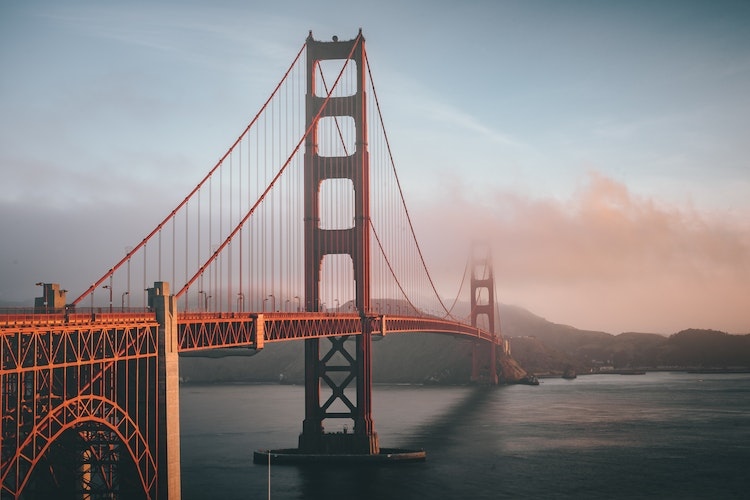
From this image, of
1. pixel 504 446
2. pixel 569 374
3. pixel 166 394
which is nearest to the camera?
pixel 166 394

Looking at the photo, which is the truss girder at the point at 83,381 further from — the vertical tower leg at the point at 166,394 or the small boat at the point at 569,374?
the small boat at the point at 569,374

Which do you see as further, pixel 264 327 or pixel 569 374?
pixel 569 374

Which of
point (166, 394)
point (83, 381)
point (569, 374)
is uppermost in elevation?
point (83, 381)

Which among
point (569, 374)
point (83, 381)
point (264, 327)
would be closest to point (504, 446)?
point (264, 327)

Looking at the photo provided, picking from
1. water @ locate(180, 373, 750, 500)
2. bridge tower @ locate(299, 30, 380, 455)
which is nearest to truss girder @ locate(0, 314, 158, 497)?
water @ locate(180, 373, 750, 500)

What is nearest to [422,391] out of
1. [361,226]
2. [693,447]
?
[693,447]

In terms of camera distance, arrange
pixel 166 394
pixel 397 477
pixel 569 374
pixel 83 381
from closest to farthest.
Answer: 1. pixel 83 381
2. pixel 166 394
3. pixel 397 477
4. pixel 569 374

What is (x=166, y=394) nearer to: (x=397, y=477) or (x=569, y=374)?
(x=397, y=477)
